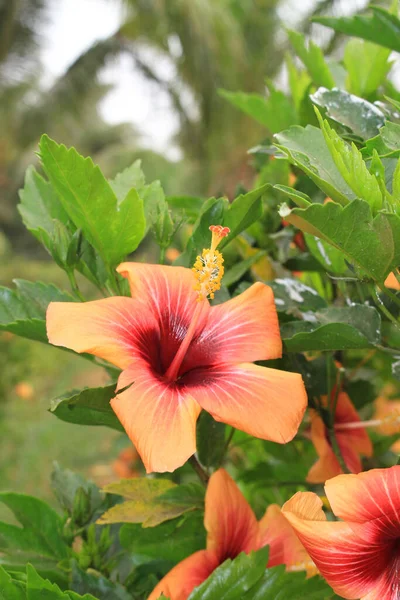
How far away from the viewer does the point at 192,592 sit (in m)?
0.44

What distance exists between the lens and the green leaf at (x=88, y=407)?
42cm

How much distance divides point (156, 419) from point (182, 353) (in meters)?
0.10

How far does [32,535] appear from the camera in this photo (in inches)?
22.2

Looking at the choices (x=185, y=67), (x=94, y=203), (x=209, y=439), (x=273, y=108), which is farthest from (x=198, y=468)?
(x=185, y=67)

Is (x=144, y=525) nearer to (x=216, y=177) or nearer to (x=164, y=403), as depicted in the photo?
(x=164, y=403)

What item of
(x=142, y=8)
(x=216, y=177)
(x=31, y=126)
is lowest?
(x=216, y=177)

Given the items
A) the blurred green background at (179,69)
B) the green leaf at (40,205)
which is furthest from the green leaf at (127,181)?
the blurred green background at (179,69)

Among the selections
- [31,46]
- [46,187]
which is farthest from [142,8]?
[46,187]

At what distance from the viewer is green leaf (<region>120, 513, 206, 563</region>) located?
1.74ft

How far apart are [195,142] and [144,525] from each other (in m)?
10.7

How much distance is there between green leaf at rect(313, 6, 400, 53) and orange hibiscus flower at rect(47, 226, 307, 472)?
0.94 ft

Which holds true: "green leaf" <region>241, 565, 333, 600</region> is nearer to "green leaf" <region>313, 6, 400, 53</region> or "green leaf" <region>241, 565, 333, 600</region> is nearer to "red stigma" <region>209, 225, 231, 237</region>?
"red stigma" <region>209, 225, 231, 237</region>

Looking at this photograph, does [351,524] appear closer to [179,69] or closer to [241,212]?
[241,212]

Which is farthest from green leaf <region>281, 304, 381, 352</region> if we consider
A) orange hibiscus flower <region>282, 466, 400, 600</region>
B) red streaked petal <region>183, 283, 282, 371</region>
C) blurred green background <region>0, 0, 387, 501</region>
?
blurred green background <region>0, 0, 387, 501</region>
